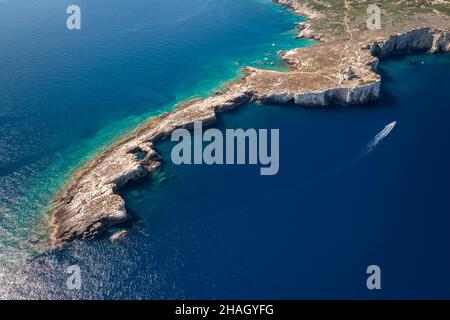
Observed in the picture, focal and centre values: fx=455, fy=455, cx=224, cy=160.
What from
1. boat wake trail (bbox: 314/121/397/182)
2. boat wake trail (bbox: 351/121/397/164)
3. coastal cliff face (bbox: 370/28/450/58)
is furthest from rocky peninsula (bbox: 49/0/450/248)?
boat wake trail (bbox: 314/121/397/182)

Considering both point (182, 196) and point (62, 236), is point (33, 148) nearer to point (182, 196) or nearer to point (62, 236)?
point (62, 236)

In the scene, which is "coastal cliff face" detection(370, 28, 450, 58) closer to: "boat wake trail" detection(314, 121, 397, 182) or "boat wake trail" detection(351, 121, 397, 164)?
"boat wake trail" detection(351, 121, 397, 164)

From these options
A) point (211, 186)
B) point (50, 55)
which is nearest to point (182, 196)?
point (211, 186)

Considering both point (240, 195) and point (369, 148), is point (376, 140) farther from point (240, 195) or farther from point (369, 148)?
point (240, 195)

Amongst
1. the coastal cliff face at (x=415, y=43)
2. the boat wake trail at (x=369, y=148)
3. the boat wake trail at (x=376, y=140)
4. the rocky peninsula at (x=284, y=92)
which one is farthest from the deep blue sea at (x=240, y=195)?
the coastal cliff face at (x=415, y=43)

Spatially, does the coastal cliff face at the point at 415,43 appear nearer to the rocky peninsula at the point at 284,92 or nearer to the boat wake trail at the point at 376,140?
the rocky peninsula at the point at 284,92
